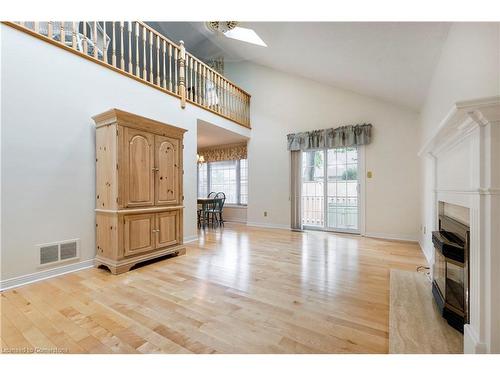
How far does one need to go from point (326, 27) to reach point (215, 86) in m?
2.84

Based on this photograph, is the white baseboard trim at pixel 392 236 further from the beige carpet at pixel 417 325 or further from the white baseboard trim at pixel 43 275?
the white baseboard trim at pixel 43 275

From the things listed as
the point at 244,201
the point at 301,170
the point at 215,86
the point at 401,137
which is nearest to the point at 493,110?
the point at 401,137

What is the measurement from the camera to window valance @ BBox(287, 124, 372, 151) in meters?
4.49

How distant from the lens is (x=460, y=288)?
63.0 inches

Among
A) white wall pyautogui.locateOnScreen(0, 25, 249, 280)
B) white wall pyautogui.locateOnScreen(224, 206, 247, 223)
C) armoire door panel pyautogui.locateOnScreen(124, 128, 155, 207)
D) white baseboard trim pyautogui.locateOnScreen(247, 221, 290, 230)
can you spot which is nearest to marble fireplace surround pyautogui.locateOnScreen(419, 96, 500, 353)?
armoire door panel pyautogui.locateOnScreen(124, 128, 155, 207)

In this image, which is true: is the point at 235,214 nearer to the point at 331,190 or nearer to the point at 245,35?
the point at 331,190

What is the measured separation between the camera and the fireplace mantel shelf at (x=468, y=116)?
1043mm

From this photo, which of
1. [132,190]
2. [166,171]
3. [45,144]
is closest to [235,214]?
[166,171]

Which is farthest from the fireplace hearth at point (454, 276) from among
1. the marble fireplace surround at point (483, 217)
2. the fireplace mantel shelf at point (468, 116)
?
the fireplace mantel shelf at point (468, 116)

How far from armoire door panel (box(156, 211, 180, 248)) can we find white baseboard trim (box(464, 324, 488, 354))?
294 cm

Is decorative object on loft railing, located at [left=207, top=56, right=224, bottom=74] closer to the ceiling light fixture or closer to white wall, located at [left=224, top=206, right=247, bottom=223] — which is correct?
the ceiling light fixture

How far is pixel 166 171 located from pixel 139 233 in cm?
88

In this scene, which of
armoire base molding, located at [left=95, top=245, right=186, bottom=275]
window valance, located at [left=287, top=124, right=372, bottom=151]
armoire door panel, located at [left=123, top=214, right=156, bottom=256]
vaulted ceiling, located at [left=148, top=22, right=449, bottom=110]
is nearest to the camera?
vaulted ceiling, located at [left=148, top=22, right=449, bottom=110]
